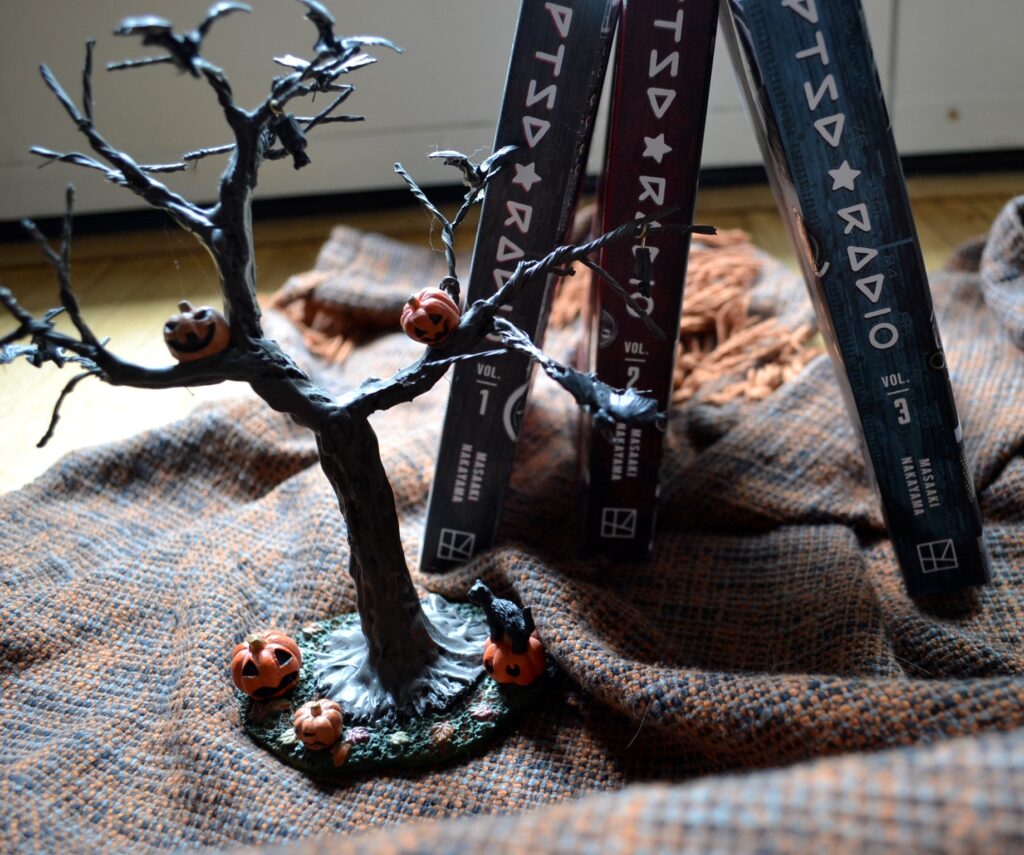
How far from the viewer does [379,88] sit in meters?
1.58

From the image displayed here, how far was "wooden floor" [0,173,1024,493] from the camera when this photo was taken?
3.47 ft

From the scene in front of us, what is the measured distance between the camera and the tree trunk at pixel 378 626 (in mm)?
689

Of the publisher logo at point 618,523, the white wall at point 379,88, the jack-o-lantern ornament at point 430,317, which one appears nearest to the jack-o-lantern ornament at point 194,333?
the jack-o-lantern ornament at point 430,317

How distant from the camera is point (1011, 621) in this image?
79cm

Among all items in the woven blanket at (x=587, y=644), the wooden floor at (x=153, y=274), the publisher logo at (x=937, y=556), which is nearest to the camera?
the woven blanket at (x=587, y=644)

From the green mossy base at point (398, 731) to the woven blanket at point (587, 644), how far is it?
11 millimetres

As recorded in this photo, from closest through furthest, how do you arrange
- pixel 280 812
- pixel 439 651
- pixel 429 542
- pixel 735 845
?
pixel 735 845 < pixel 280 812 < pixel 439 651 < pixel 429 542

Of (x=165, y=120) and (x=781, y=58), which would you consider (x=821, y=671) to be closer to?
(x=781, y=58)

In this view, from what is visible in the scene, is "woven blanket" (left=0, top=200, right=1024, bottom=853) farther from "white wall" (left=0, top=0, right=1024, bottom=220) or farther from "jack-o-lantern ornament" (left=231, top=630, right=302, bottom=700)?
"white wall" (left=0, top=0, right=1024, bottom=220)

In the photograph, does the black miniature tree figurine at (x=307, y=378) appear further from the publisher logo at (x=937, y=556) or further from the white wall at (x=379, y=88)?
the white wall at (x=379, y=88)

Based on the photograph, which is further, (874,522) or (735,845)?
(874,522)

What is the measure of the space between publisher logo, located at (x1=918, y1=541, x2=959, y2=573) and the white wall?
0.94 metres

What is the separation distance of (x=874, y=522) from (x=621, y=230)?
0.41 m

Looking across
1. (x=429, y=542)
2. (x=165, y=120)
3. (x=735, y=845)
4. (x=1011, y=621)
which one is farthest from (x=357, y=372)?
(x=735, y=845)
